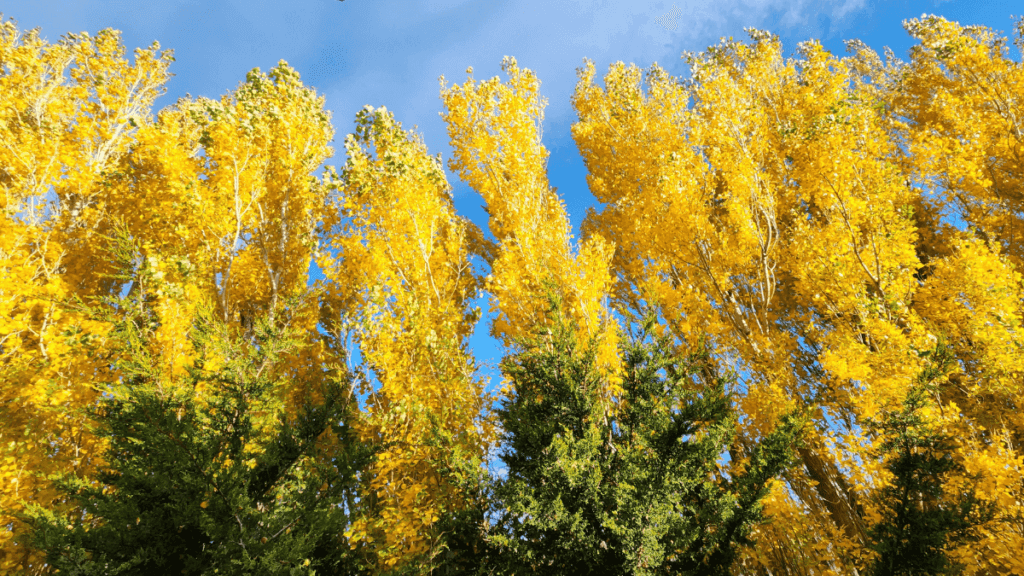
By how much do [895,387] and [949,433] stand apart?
1.23 m

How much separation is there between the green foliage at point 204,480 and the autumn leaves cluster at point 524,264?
1.33ft

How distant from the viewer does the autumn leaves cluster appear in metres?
6.68

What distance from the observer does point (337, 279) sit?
10.3 metres

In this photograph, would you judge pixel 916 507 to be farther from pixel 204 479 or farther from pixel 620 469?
pixel 204 479

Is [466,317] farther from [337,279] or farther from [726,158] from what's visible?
[726,158]

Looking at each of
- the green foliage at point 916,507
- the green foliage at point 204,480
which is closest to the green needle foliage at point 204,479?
the green foliage at point 204,480

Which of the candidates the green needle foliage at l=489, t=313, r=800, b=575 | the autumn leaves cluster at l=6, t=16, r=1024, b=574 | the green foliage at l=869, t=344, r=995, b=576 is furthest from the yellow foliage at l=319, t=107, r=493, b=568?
the green foliage at l=869, t=344, r=995, b=576

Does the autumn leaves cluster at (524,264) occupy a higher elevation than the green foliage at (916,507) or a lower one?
higher

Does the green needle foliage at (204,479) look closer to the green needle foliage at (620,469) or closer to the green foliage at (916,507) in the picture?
the green needle foliage at (620,469)

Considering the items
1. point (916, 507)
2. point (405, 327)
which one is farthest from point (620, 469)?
point (405, 327)

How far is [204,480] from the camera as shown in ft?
16.5

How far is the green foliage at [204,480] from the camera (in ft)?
16.2

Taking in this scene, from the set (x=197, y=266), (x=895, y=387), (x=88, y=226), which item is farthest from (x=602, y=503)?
(x=88, y=226)

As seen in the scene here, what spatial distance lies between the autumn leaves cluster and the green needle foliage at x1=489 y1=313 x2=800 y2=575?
61 cm
